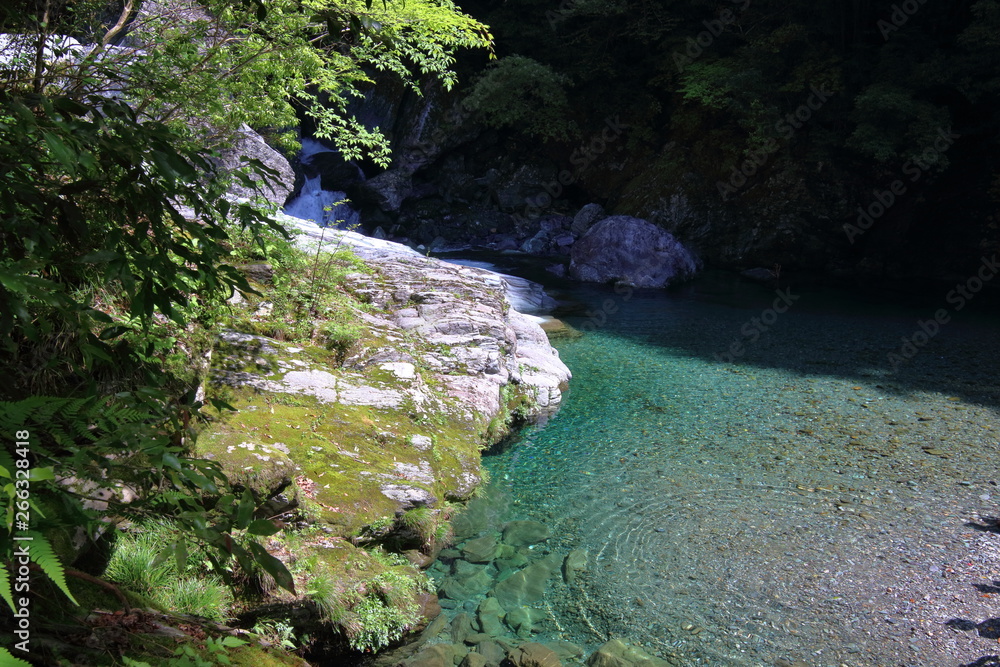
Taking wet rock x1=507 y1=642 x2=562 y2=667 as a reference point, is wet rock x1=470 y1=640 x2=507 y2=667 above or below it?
below

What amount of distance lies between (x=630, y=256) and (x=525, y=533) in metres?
11.6

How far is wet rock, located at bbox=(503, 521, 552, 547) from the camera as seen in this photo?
4843 mm

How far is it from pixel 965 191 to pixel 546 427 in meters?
14.2

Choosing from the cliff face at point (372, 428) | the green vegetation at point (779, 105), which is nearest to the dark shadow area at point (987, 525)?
the cliff face at point (372, 428)

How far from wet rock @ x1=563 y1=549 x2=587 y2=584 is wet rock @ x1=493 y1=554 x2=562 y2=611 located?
0.07 m

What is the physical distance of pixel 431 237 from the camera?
20172 millimetres

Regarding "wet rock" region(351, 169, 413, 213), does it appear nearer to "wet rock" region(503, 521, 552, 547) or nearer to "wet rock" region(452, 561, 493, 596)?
"wet rock" region(503, 521, 552, 547)

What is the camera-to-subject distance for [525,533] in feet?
16.3

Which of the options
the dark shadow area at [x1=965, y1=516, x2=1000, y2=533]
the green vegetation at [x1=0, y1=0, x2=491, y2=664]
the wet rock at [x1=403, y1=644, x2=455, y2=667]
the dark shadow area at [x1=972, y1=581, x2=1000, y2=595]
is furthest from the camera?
the dark shadow area at [x1=965, y1=516, x2=1000, y2=533]

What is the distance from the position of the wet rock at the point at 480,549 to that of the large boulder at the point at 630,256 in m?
11.2

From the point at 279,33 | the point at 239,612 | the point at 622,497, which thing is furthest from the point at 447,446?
the point at 279,33

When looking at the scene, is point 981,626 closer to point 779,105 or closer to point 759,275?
point 759,275

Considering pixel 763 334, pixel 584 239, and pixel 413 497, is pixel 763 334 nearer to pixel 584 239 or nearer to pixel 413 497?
pixel 584 239

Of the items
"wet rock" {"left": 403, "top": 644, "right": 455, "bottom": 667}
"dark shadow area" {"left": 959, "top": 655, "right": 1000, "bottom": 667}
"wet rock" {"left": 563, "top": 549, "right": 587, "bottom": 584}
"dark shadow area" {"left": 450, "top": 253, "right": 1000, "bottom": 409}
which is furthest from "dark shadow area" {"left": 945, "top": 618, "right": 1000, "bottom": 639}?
"dark shadow area" {"left": 450, "top": 253, "right": 1000, "bottom": 409}
